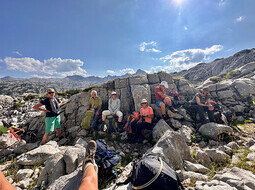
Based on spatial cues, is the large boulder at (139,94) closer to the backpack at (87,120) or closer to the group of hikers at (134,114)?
the group of hikers at (134,114)

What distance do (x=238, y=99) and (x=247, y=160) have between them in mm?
9558

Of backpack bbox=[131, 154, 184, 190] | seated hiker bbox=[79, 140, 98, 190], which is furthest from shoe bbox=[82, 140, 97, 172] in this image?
backpack bbox=[131, 154, 184, 190]

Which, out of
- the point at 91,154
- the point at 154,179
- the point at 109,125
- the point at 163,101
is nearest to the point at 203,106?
the point at 163,101

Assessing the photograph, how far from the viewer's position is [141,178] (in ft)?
6.85

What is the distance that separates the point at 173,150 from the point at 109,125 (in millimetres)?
4908

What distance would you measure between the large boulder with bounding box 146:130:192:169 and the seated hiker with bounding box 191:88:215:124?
4.75m

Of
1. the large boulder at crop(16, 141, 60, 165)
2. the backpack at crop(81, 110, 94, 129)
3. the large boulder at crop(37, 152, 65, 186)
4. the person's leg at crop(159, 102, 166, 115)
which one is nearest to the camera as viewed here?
the large boulder at crop(37, 152, 65, 186)

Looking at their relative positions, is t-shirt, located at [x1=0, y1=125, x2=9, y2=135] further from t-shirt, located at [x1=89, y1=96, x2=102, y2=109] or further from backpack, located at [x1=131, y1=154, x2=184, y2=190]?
backpack, located at [x1=131, y1=154, x2=184, y2=190]

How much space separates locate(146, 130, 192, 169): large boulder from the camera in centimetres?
357

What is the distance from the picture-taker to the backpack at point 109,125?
7383 mm

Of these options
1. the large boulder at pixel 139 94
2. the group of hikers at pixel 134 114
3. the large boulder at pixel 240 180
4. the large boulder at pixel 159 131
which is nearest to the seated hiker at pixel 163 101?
the group of hikers at pixel 134 114

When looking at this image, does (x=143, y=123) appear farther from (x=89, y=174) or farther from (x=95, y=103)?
(x=89, y=174)

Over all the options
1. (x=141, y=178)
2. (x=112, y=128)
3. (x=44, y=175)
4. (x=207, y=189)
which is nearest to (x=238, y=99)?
(x=207, y=189)

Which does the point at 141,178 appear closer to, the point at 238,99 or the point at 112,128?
the point at 112,128
